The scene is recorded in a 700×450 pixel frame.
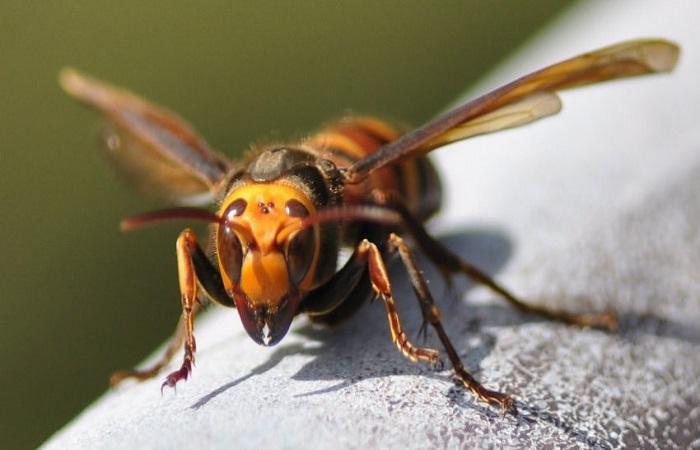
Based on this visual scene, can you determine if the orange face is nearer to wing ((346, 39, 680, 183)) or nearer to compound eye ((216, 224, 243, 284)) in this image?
compound eye ((216, 224, 243, 284))

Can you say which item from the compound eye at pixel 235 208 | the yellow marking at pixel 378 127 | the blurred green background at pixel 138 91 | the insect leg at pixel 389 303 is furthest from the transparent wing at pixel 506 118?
the blurred green background at pixel 138 91

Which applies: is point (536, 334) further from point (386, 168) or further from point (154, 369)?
point (386, 168)

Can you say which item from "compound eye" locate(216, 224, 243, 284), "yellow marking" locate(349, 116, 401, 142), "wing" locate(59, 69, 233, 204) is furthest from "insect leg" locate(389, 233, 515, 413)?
"yellow marking" locate(349, 116, 401, 142)

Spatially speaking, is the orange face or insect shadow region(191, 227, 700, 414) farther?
the orange face

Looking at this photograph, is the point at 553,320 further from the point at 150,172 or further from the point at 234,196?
the point at 150,172

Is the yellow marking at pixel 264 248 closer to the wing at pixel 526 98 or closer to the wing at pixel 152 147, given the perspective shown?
the wing at pixel 526 98
